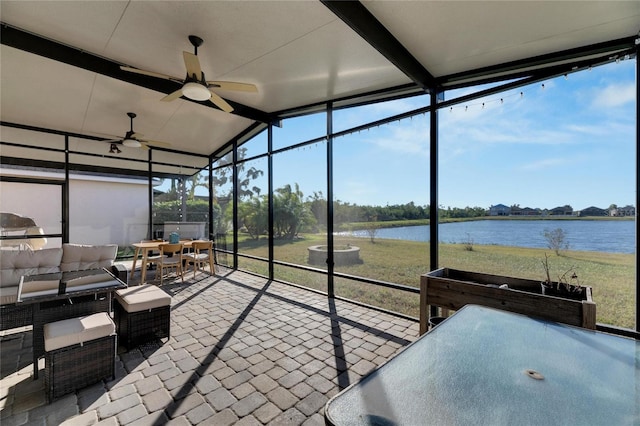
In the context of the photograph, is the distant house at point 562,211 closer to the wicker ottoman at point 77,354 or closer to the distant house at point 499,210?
the distant house at point 499,210

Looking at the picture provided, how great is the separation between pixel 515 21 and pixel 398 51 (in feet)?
3.03

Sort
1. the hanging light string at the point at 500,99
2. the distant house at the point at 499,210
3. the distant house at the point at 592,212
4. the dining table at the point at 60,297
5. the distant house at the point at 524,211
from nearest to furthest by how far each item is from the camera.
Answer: the dining table at the point at 60,297, the distant house at the point at 592,212, the hanging light string at the point at 500,99, the distant house at the point at 524,211, the distant house at the point at 499,210

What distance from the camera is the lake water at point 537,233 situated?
8.27 feet

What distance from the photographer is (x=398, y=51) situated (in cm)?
265

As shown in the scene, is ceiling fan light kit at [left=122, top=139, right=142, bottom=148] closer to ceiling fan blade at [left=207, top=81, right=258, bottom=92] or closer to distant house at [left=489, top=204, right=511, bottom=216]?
ceiling fan blade at [left=207, top=81, right=258, bottom=92]

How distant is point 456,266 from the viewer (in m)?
3.95

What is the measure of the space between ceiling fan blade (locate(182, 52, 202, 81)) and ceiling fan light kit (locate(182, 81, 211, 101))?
105 mm

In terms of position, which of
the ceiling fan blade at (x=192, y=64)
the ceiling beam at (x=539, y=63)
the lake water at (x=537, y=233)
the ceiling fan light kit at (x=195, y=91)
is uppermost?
the ceiling fan blade at (x=192, y=64)

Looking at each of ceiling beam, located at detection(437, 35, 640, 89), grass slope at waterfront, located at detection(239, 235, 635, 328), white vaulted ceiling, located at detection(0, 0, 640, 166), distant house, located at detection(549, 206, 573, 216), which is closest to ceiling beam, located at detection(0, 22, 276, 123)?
white vaulted ceiling, located at detection(0, 0, 640, 166)

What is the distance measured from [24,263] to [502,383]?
4.88 metres

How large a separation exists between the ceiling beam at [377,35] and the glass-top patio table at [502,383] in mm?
2311

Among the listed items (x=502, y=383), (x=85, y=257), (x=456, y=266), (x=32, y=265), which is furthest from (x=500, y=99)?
(x=32, y=265)

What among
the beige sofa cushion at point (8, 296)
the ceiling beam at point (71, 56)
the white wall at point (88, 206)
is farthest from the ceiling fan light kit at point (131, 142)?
the beige sofa cushion at point (8, 296)

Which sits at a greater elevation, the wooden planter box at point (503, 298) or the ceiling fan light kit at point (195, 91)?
the ceiling fan light kit at point (195, 91)
